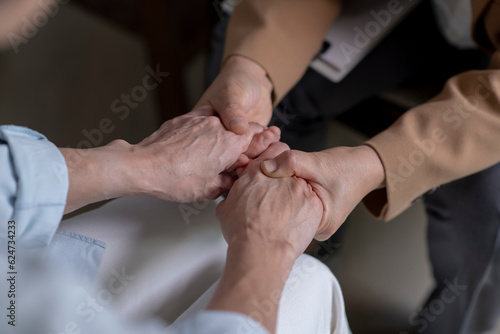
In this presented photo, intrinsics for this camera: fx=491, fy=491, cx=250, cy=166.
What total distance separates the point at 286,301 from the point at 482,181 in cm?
47

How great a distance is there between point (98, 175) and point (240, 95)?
0.95 feet

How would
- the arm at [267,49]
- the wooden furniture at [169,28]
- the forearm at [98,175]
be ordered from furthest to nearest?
the wooden furniture at [169,28], the arm at [267,49], the forearm at [98,175]

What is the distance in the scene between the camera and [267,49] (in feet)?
3.09

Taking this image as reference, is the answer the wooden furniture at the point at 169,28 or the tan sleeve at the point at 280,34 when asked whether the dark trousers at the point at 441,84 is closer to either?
the tan sleeve at the point at 280,34

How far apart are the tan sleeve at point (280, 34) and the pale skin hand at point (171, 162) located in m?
0.15

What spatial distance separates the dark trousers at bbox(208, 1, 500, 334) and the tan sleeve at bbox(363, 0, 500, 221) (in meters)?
0.12

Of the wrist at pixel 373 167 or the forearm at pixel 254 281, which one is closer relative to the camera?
the forearm at pixel 254 281

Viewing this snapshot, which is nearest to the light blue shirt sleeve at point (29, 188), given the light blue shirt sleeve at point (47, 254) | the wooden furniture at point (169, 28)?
the light blue shirt sleeve at point (47, 254)

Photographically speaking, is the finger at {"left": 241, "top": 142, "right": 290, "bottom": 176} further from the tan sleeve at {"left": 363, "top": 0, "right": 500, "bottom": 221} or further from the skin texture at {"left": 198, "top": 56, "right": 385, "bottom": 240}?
the tan sleeve at {"left": 363, "top": 0, "right": 500, "bottom": 221}

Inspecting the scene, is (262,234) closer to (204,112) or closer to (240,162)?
(240,162)

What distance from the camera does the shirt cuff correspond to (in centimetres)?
49

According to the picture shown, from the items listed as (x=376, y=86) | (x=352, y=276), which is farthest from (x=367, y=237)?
(x=376, y=86)

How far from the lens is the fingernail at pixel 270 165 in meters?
0.75

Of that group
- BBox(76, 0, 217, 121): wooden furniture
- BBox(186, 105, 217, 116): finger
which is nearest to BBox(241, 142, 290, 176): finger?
BBox(186, 105, 217, 116): finger
